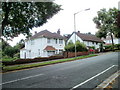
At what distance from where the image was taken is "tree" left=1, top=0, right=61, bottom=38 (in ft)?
40.6

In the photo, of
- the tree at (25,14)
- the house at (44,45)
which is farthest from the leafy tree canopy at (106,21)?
the tree at (25,14)

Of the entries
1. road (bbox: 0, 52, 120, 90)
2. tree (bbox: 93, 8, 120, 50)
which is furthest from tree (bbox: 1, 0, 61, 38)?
tree (bbox: 93, 8, 120, 50)

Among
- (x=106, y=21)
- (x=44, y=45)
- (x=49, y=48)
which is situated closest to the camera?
(x=49, y=48)

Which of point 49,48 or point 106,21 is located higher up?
point 106,21

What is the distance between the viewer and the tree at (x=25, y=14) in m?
12.4

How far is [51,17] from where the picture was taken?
1453 centimetres

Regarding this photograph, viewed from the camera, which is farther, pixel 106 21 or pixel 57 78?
pixel 106 21

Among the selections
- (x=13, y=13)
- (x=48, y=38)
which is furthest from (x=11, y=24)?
(x=48, y=38)

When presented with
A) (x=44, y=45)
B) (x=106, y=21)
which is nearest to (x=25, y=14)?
(x=44, y=45)

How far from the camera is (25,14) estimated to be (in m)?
13.3

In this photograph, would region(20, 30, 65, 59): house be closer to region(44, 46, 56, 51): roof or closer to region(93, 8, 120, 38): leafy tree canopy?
region(44, 46, 56, 51): roof

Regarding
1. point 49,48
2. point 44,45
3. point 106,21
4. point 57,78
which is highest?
point 106,21

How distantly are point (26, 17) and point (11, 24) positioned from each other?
1817 millimetres

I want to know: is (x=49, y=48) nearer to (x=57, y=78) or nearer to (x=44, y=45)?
(x=44, y=45)
